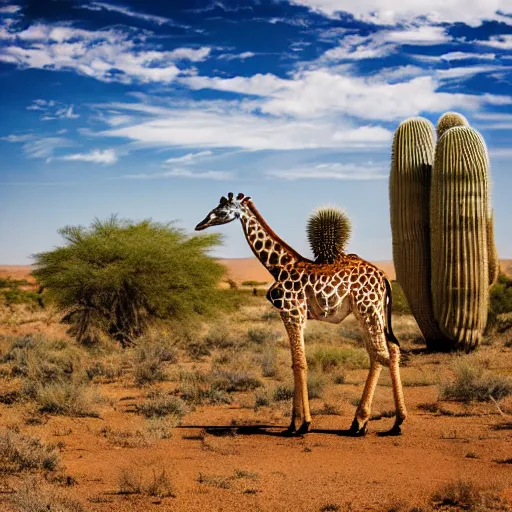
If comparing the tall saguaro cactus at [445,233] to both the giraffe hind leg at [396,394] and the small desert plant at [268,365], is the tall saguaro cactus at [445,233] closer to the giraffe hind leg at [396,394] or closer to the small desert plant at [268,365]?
the small desert plant at [268,365]

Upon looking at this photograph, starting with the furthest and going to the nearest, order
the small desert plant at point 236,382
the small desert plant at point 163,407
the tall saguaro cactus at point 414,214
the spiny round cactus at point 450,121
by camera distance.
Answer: the spiny round cactus at point 450,121, the tall saguaro cactus at point 414,214, the small desert plant at point 236,382, the small desert plant at point 163,407

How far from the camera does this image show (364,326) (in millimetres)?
9414

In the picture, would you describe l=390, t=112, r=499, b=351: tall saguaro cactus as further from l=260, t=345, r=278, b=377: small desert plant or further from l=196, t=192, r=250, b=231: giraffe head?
l=196, t=192, r=250, b=231: giraffe head

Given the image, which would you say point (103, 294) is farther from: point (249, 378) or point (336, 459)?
point (336, 459)

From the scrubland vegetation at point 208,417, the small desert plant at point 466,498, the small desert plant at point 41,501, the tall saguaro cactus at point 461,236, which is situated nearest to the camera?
the small desert plant at point 41,501

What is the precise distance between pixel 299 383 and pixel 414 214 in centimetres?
943

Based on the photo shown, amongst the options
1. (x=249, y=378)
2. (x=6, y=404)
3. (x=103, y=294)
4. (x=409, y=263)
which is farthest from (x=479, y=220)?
(x=6, y=404)

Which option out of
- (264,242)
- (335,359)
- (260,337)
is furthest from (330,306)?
(260,337)

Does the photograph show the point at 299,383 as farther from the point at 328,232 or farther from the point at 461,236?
the point at 461,236

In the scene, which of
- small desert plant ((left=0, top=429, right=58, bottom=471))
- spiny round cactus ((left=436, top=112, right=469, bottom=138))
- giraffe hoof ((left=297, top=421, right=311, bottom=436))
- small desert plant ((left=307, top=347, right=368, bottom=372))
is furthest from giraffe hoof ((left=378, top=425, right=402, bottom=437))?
spiny round cactus ((left=436, top=112, right=469, bottom=138))

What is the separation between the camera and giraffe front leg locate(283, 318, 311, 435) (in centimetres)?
919

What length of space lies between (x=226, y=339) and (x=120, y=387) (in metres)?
5.73

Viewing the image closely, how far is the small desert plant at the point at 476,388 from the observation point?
1140 centimetres

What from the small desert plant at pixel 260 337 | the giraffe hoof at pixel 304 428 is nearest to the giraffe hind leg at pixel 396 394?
the giraffe hoof at pixel 304 428
